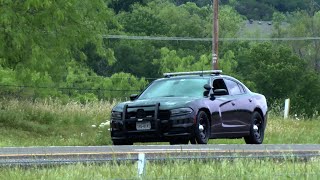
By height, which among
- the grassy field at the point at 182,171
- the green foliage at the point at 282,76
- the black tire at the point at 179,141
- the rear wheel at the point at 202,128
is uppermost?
the grassy field at the point at 182,171

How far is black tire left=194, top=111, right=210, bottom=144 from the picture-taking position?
58.4ft

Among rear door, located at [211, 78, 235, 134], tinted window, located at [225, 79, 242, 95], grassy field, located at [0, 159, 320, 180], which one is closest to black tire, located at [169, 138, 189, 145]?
rear door, located at [211, 78, 235, 134]

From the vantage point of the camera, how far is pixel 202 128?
18.0 metres

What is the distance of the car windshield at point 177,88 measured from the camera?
1870 centimetres

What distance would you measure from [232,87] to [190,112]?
2.43 m

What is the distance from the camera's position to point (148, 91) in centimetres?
1922

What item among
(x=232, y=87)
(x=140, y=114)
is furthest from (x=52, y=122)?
(x=140, y=114)

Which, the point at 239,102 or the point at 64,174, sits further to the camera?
the point at 239,102

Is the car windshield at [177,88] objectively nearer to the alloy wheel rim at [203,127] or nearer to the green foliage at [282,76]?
the alloy wheel rim at [203,127]

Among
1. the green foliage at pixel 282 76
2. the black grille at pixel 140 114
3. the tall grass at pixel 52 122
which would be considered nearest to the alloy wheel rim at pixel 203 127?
the black grille at pixel 140 114

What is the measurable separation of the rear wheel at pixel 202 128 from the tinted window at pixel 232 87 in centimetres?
154

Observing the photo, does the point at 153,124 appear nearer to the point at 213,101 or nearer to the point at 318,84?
the point at 213,101

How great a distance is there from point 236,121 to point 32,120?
1016 cm

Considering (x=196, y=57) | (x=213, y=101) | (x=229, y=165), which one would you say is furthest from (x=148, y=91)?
(x=196, y=57)
